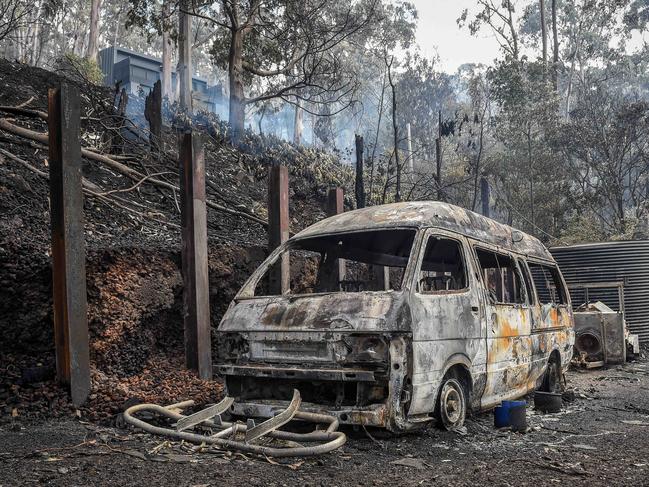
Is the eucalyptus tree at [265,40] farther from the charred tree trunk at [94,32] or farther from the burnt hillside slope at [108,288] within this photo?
the charred tree trunk at [94,32]

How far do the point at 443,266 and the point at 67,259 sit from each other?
3842 mm

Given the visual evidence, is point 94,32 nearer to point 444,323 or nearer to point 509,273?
point 509,273

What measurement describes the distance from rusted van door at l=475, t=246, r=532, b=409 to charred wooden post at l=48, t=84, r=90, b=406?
3633mm

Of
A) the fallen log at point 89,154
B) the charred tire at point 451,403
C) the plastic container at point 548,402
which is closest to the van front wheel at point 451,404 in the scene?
the charred tire at point 451,403

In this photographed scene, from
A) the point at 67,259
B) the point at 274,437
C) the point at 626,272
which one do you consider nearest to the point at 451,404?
the point at 274,437

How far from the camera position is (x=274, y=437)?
4.52 metres

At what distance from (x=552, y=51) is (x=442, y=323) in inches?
1418

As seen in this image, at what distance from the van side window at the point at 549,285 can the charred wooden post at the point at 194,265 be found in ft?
13.9

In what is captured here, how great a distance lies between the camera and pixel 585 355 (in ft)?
34.7

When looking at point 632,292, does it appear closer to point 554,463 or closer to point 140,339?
point 554,463

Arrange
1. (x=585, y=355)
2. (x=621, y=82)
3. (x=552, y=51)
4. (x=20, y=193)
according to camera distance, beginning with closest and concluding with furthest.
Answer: (x=20, y=193) < (x=585, y=355) < (x=552, y=51) < (x=621, y=82)

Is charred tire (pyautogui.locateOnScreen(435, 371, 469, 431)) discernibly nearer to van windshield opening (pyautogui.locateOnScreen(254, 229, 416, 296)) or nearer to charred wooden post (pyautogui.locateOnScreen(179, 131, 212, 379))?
van windshield opening (pyautogui.locateOnScreen(254, 229, 416, 296))

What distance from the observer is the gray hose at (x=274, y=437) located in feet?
13.3

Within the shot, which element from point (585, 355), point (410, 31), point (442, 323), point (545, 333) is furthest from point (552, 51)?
point (442, 323)
